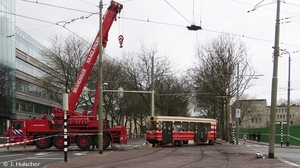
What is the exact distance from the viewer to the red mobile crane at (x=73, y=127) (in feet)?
87.6

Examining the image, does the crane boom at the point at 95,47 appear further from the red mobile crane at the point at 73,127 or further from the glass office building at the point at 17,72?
the glass office building at the point at 17,72

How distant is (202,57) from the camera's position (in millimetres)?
43750

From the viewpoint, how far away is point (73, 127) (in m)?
27.6

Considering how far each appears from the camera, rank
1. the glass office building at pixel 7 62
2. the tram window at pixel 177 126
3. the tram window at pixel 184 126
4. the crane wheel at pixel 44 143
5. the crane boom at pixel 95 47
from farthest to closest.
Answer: the glass office building at pixel 7 62
the tram window at pixel 184 126
the tram window at pixel 177 126
the crane wheel at pixel 44 143
the crane boom at pixel 95 47

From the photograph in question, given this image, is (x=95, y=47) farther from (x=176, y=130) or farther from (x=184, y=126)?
(x=184, y=126)

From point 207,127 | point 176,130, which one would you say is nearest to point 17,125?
point 176,130

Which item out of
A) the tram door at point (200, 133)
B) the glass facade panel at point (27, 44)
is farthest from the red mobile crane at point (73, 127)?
the glass facade panel at point (27, 44)

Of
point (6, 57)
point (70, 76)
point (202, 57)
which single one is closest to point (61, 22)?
point (70, 76)

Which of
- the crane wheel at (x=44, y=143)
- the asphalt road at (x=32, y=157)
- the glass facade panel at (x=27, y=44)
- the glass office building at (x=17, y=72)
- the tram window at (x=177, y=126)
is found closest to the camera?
the asphalt road at (x=32, y=157)

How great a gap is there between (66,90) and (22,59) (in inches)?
897

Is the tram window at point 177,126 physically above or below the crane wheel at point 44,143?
above

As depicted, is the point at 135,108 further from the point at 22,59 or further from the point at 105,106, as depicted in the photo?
the point at 22,59

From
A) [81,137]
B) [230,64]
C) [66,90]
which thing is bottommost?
[81,137]

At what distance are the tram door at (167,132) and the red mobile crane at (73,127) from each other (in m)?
5.37
